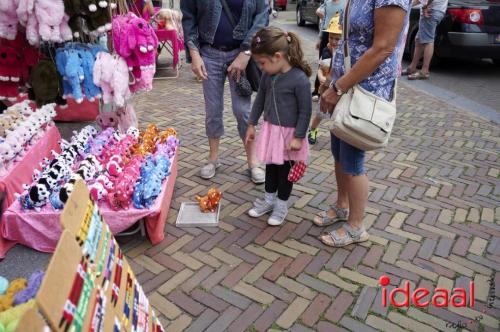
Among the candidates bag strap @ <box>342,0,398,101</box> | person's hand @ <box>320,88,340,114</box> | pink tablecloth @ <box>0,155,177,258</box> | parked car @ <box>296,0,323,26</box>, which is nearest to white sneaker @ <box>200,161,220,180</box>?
pink tablecloth @ <box>0,155,177,258</box>

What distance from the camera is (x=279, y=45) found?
2.42 metres

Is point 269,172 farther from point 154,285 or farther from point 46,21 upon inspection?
point 46,21

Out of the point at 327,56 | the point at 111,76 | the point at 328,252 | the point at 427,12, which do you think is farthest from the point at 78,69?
the point at 427,12

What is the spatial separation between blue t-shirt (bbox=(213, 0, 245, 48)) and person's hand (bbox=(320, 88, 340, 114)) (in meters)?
1.10

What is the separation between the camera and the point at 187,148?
412cm

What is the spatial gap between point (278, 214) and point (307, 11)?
11.0m

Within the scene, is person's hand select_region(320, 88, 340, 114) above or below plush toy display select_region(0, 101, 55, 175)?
above

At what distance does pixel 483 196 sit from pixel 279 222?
1.71m

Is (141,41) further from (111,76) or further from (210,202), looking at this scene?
(210,202)

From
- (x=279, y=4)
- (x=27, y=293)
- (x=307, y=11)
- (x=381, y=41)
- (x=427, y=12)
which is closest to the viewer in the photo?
(x=27, y=293)

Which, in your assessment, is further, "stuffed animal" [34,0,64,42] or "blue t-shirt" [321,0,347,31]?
"blue t-shirt" [321,0,347,31]

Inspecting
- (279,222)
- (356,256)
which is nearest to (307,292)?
(356,256)

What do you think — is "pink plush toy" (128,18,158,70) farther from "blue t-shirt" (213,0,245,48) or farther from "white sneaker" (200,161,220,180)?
"white sneaker" (200,161,220,180)

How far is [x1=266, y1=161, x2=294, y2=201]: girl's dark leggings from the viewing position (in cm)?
276
